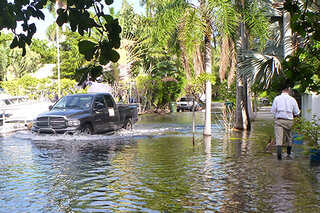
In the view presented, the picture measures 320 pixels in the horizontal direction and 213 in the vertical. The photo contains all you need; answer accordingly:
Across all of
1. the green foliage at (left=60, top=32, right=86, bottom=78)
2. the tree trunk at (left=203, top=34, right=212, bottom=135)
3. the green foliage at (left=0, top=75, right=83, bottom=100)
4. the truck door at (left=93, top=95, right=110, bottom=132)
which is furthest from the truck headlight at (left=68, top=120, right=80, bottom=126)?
the green foliage at (left=60, top=32, right=86, bottom=78)

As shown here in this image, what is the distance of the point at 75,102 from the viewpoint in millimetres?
Result: 20297

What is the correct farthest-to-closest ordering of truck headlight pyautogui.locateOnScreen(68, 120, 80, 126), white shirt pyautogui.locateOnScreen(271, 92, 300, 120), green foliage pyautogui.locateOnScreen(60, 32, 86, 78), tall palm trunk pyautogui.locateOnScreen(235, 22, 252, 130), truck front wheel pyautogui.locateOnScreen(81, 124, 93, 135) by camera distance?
green foliage pyautogui.locateOnScreen(60, 32, 86, 78)
tall palm trunk pyautogui.locateOnScreen(235, 22, 252, 130)
truck front wheel pyautogui.locateOnScreen(81, 124, 93, 135)
truck headlight pyautogui.locateOnScreen(68, 120, 80, 126)
white shirt pyautogui.locateOnScreen(271, 92, 300, 120)

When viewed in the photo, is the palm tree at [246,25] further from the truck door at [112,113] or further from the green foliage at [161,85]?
the green foliage at [161,85]

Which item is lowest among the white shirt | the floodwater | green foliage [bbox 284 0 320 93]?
the floodwater

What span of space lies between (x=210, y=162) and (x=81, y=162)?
325 centimetres

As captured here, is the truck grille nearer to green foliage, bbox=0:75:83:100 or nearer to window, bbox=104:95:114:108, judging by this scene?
window, bbox=104:95:114:108

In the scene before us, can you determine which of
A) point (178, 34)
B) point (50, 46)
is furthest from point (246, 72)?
point (50, 46)

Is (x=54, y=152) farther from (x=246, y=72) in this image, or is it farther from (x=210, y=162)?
(x=246, y=72)

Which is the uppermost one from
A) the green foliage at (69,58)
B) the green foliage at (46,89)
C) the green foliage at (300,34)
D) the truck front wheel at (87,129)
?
the green foliage at (69,58)

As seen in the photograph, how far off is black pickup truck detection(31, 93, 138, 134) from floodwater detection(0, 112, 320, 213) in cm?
167

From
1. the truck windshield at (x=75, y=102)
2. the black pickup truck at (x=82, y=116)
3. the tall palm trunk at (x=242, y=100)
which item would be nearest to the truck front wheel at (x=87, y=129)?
the black pickup truck at (x=82, y=116)

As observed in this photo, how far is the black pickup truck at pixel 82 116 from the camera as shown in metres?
18.7

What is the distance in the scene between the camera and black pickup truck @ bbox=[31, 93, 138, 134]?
18.7 meters

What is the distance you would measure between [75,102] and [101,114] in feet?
4.14
